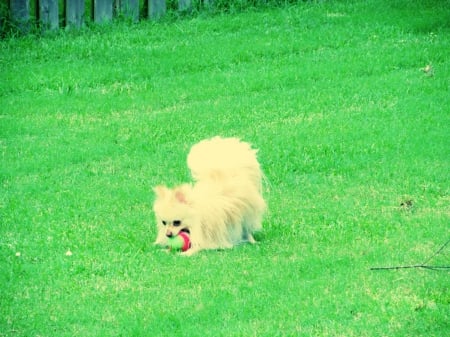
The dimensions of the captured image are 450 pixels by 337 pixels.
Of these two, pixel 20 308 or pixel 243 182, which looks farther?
pixel 243 182

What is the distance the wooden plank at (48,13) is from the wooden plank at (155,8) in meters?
1.40

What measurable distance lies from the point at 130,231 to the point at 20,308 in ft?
5.45

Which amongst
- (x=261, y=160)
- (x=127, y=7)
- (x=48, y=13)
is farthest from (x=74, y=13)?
(x=261, y=160)

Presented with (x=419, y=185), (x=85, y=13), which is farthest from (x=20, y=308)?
(x=85, y=13)

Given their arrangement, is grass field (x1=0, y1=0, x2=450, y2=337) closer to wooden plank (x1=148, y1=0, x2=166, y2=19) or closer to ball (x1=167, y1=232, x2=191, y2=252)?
ball (x1=167, y1=232, x2=191, y2=252)

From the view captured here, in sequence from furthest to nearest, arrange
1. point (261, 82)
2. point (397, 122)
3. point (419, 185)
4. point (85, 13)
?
point (85, 13)
point (261, 82)
point (397, 122)
point (419, 185)

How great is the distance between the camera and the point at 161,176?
10.5 metres

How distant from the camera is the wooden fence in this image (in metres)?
14.8

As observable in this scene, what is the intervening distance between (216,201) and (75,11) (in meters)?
7.49

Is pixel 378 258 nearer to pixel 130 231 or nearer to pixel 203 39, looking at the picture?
pixel 130 231

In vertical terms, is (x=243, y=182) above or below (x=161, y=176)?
above

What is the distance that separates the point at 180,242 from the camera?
8.41 meters

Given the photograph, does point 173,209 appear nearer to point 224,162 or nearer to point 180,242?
point 180,242

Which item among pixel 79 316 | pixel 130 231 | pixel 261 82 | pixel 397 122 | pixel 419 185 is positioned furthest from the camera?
pixel 261 82
